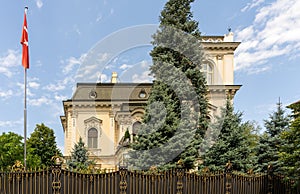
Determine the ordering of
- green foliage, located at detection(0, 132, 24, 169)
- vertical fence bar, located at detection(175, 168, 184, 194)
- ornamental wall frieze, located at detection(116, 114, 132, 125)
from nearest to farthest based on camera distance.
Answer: vertical fence bar, located at detection(175, 168, 184, 194), green foliage, located at detection(0, 132, 24, 169), ornamental wall frieze, located at detection(116, 114, 132, 125)

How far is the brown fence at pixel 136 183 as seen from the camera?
12.0 m

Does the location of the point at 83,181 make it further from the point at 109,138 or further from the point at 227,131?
the point at 109,138

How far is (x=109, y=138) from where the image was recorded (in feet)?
113

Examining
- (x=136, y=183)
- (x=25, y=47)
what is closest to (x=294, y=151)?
(x=136, y=183)

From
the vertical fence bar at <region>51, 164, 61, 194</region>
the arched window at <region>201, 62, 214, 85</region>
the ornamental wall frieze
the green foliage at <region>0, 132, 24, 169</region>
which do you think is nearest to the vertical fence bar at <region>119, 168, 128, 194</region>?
the vertical fence bar at <region>51, 164, 61, 194</region>

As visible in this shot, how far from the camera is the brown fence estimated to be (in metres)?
12.0

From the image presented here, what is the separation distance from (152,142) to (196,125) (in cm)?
274

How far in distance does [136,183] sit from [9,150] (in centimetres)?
1862

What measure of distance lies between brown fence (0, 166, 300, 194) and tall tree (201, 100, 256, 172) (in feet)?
9.65

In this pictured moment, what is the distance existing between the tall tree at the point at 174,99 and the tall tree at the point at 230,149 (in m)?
0.94

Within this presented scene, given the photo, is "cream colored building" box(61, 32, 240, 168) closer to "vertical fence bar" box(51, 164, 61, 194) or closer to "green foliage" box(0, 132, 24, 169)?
"green foliage" box(0, 132, 24, 169)

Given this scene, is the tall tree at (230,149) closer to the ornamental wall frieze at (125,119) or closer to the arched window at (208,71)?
the ornamental wall frieze at (125,119)

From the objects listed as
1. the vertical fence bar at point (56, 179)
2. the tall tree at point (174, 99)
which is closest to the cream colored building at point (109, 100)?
the tall tree at point (174, 99)

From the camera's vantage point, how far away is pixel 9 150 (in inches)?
1147
